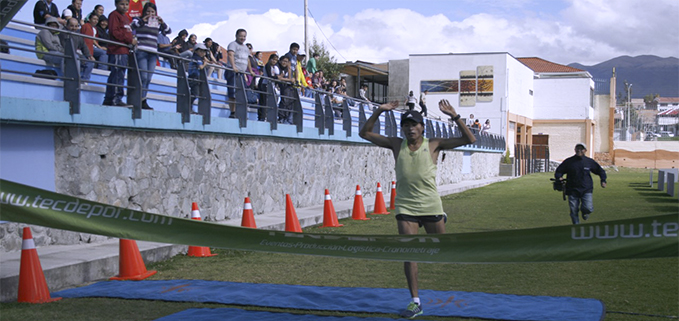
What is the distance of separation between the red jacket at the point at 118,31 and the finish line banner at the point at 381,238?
6557mm

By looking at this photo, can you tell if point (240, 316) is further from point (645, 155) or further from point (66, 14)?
point (645, 155)

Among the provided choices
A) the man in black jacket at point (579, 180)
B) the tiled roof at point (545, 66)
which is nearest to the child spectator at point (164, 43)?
the man in black jacket at point (579, 180)

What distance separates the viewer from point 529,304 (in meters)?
7.04

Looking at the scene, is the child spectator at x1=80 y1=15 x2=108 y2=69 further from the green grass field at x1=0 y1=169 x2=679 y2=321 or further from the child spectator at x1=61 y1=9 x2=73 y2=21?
the green grass field at x1=0 y1=169 x2=679 y2=321

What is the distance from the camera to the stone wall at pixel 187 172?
34.2ft

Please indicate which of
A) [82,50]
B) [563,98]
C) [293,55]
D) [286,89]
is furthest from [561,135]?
[82,50]

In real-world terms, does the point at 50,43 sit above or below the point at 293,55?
below

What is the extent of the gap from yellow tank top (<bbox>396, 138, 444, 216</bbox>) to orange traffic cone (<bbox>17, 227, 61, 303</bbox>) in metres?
3.49

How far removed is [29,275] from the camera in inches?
275

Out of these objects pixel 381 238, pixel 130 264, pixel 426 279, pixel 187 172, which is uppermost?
pixel 187 172

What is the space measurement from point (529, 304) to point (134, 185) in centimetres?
704

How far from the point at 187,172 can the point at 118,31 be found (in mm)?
3000

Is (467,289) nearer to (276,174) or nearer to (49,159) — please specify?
(49,159)

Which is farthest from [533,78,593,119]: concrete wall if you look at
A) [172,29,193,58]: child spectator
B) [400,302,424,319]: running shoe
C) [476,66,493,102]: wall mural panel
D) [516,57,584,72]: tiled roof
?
[400,302,424,319]: running shoe
